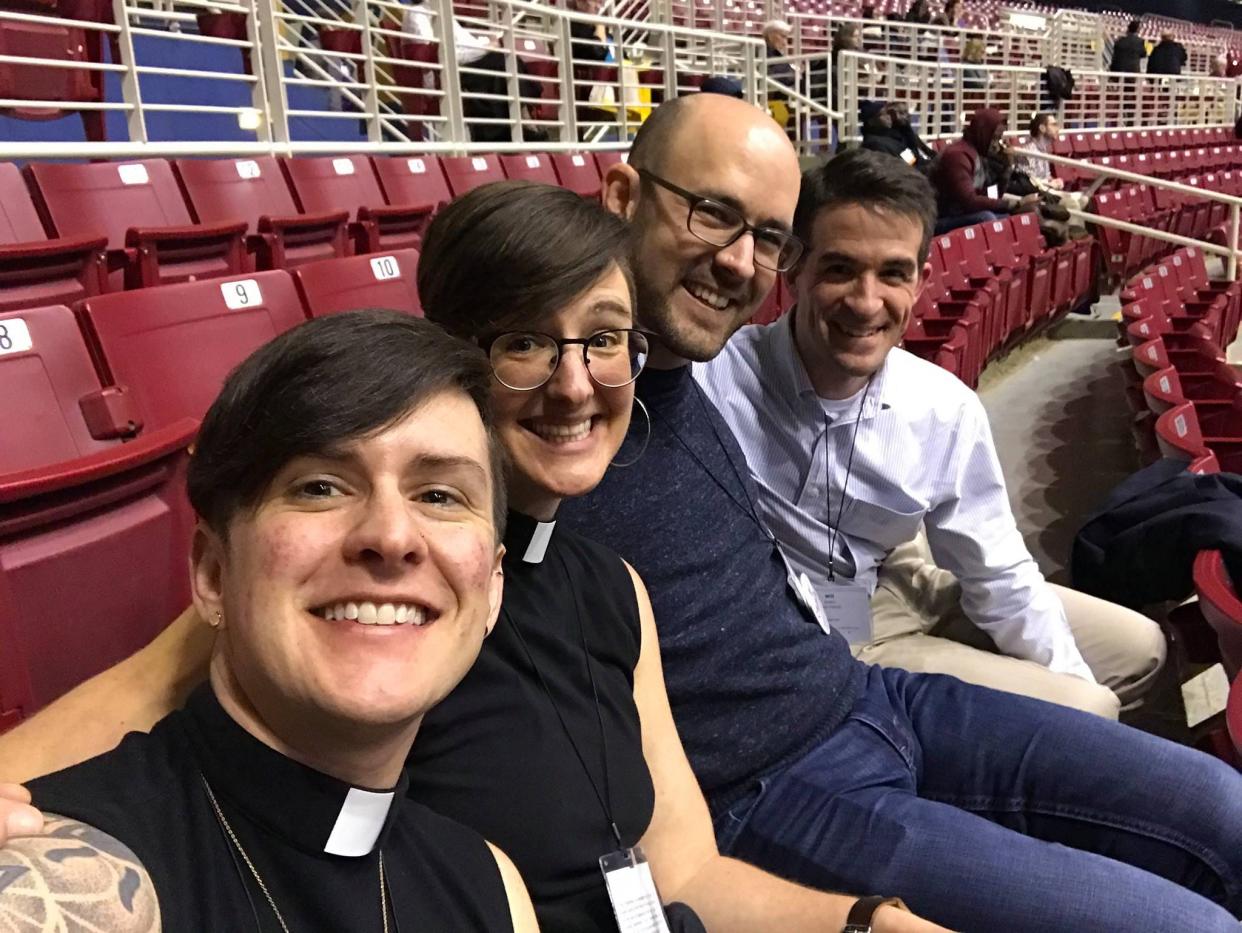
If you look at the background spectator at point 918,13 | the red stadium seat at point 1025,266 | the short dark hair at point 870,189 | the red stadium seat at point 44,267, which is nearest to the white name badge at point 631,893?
the short dark hair at point 870,189

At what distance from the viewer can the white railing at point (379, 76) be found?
338 centimetres

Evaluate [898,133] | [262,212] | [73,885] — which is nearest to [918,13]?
[898,133]

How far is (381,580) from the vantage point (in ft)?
1.88

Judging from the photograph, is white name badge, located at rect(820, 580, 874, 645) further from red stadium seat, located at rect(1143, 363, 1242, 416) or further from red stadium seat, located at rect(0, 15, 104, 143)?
red stadium seat, located at rect(0, 15, 104, 143)

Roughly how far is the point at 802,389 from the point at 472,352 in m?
0.86

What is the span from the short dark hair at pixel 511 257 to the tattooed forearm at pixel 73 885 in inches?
18.7

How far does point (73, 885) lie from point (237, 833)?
125 millimetres

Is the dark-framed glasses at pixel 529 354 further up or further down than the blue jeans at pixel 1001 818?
further up

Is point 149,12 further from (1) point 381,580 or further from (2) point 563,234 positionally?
(1) point 381,580

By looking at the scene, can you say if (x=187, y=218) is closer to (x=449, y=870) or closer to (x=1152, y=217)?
(x=449, y=870)

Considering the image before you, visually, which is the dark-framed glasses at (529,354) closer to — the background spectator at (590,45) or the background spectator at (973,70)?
the background spectator at (590,45)

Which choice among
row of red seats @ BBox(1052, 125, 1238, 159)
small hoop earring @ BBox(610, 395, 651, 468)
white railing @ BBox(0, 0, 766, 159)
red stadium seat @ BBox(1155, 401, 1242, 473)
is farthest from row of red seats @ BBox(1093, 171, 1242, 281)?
small hoop earring @ BBox(610, 395, 651, 468)

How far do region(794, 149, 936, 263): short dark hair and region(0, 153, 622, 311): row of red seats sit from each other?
1.39 meters

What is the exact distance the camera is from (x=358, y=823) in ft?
1.91
